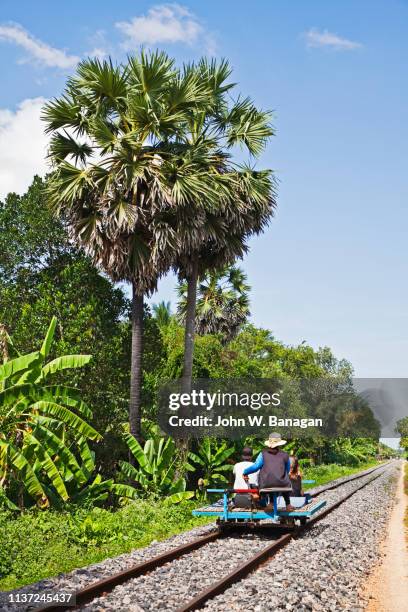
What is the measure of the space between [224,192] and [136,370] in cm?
628

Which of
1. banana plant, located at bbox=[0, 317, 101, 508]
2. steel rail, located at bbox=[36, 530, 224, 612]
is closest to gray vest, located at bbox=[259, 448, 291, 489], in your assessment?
steel rail, located at bbox=[36, 530, 224, 612]

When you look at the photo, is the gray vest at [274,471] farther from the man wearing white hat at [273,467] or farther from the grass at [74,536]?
the grass at [74,536]

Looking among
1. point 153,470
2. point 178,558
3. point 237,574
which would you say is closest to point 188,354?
point 153,470

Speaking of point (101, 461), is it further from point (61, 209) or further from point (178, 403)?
point (61, 209)

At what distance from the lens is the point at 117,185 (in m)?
21.6

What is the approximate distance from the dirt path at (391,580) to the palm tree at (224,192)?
9519 mm

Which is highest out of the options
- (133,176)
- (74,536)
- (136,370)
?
(133,176)

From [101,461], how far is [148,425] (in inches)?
85.3

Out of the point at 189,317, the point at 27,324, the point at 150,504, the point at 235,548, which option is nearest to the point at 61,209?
the point at 27,324

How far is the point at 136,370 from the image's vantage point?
71.4ft

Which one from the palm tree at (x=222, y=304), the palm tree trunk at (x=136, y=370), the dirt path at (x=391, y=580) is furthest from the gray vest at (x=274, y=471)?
the palm tree at (x=222, y=304)

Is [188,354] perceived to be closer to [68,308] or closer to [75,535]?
[68,308]

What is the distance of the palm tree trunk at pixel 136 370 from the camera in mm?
21438

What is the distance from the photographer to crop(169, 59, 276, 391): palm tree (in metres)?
23.1
